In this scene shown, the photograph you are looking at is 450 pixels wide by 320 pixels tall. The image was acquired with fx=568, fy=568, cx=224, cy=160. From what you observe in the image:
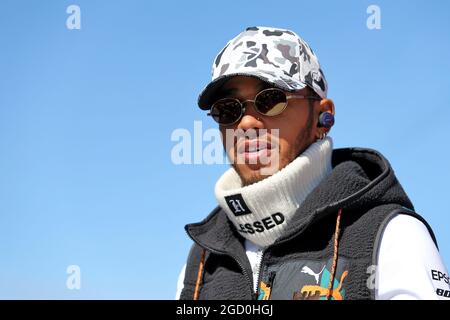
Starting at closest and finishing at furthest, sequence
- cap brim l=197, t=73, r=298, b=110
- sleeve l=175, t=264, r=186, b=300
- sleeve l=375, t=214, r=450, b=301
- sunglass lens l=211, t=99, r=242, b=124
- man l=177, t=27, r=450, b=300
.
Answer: sleeve l=375, t=214, r=450, b=301 < man l=177, t=27, r=450, b=300 < cap brim l=197, t=73, r=298, b=110 < sunglass lens l=211, t=99, r=242, b=124 < sleeve l=175, t=264, r=186, b=300

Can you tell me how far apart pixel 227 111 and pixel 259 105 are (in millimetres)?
274

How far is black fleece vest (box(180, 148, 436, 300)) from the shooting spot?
11.6 ft

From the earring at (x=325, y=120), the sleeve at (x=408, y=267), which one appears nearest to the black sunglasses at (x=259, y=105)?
the earring at (x=325, y=120)

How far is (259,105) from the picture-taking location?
422 centimetres

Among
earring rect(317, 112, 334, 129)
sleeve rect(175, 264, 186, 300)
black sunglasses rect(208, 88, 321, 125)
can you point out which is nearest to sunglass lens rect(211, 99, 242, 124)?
black sunglasses rect(208, 88, 321, 125)

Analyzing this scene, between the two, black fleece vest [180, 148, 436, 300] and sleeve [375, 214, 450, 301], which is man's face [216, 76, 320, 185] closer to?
black fleece vest [180, 148, 436, 300]

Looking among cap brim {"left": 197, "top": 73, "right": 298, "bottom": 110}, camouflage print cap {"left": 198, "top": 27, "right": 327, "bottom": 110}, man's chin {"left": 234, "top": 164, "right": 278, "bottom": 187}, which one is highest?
camouflage print cap {"left": 198, "top": 27, "right": 327, "bottom": 110}

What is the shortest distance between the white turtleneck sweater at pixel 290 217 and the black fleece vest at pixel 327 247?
0.08 metres

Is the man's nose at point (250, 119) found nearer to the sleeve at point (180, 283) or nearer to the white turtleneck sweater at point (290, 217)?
the white turtleneck sweater at point (290, 217)

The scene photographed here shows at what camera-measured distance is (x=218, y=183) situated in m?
4.44
